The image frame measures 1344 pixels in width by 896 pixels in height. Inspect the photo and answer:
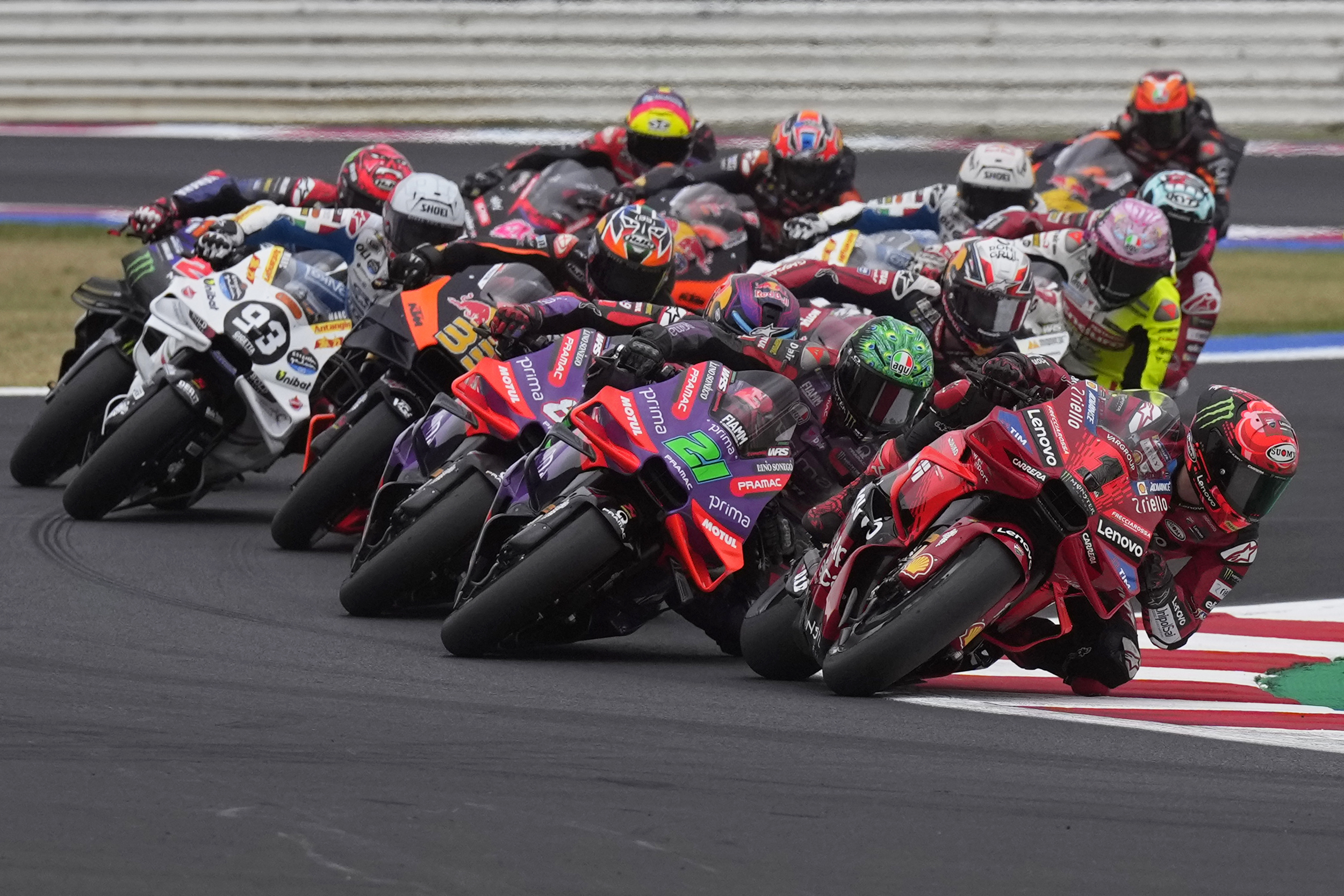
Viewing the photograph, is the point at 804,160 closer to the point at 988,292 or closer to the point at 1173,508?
the point at 988,292

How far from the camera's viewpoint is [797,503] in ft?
23.3

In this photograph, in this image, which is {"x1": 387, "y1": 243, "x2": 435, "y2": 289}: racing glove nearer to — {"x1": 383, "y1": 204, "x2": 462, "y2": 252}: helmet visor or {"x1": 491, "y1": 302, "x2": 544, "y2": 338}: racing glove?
{"x1": 383, "y1": 204, "x2": 462, "y2": 252}: helmet visor

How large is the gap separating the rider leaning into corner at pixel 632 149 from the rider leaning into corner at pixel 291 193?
174 centimetres

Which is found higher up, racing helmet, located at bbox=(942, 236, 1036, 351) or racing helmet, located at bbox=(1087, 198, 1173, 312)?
racing helmet, located at bbox=(942, 236, 1036, 351)

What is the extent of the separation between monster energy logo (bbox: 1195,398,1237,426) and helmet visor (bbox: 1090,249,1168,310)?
361cm

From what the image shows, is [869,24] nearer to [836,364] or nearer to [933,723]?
[836,364]

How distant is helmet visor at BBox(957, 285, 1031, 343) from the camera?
26.7 ft

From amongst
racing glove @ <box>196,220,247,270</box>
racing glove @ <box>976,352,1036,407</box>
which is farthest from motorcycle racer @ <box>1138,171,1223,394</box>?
racing glove @ <box>196,220,247,270</box>

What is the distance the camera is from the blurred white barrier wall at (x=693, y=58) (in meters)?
19.4

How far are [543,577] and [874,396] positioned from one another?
4.19ft

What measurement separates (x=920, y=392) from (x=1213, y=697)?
1315mm

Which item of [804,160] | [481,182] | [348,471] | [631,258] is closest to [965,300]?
[631,258]

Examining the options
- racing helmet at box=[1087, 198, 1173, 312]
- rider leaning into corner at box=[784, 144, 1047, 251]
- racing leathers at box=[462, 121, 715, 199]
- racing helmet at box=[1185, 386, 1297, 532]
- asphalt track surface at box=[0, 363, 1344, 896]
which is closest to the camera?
asphalt track surface at box=[0, 363, 1344, 896]

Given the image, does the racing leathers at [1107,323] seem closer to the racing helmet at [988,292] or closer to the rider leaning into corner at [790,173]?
the rider leaning into corner at [790,173]
